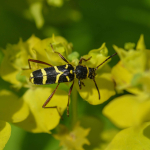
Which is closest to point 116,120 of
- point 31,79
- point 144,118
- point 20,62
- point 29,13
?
point 144,118

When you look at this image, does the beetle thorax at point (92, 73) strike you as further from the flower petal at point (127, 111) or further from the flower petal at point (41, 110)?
the flower petal at point (127, 111)

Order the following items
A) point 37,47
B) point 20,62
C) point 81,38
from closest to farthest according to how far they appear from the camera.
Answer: point 37,47 < point 20,62 < point 81,38

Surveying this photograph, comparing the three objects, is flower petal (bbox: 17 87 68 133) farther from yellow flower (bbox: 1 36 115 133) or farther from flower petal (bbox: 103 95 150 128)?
flower petal (bbox: 103 95 150 128)

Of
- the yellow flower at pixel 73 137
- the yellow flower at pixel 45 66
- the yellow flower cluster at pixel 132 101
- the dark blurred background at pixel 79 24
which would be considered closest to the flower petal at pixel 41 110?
the yellow flower at pixel 45 66

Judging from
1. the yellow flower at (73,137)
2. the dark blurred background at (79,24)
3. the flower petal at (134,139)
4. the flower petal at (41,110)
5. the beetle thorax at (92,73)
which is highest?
the dark blurred background at (79,24)

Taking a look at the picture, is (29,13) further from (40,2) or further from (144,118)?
(144,118)

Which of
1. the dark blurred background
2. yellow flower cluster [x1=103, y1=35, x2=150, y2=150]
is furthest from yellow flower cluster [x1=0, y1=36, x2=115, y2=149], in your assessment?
the dark blurred background

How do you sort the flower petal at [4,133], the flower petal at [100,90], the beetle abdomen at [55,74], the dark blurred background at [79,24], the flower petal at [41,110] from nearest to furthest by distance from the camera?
the flower petal at [4,133] → the flower petal at [100,90] → the flower petal at [41,110] → the beetle abdomen at [55,74] → the dark blurred background at [79,24]
